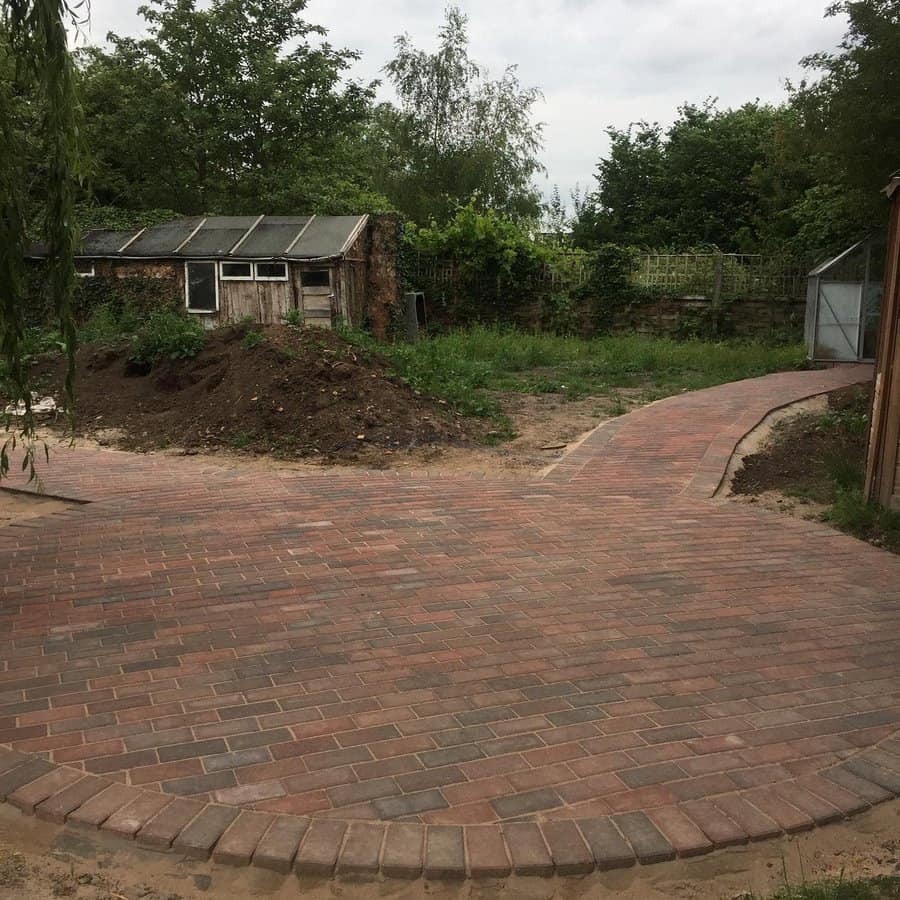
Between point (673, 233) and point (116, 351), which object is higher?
point (673, 233)

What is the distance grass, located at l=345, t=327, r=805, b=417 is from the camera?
13.1 metres

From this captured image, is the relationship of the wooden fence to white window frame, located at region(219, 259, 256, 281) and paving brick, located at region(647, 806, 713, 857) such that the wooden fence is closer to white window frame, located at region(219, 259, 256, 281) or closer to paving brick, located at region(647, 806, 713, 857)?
white window frame, located at region(219, 259, 256, 281)

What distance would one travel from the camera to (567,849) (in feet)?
8.94

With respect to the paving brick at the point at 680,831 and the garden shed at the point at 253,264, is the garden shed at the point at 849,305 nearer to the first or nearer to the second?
the garden shed at the point at 253,264

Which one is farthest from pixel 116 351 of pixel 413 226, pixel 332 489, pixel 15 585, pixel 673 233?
pixel 673 233

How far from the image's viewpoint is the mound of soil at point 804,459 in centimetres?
783

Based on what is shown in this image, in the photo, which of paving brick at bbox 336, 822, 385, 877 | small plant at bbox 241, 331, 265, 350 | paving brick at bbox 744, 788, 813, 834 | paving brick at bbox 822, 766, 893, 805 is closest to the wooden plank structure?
paving brick at bbox 822, 766, 893, 805

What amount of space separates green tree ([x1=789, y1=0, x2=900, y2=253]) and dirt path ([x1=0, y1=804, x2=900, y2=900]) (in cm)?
1460

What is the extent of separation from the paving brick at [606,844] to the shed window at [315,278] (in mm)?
17432

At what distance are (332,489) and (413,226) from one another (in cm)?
1761

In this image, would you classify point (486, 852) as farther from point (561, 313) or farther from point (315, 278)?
point (561, 313)

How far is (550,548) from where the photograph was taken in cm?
601

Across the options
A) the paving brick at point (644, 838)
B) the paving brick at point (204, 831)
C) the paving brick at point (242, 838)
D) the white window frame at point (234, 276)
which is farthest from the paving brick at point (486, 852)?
the white window frame at point (234, 276)

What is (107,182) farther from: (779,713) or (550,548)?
(779,713)
